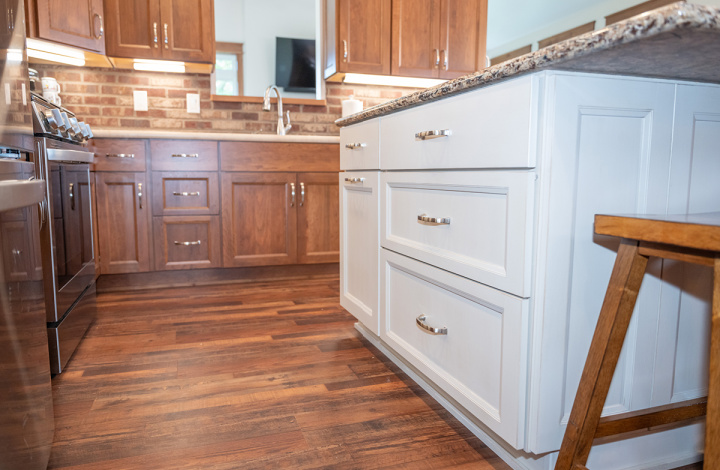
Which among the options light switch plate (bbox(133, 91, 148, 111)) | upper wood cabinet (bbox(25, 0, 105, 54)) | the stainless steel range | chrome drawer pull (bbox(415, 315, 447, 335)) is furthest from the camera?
light switch plate (bbox(133, 91, 148, 111))

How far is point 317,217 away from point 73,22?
167 centimetres

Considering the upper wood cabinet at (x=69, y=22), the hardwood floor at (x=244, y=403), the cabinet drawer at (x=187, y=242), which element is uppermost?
the upper wood cabinet at (x=69, y=22)

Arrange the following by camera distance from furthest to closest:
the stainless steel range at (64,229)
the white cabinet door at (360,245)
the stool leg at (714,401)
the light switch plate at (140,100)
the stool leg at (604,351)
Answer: the light switch plate at (140,100)
the white cabinet door at (360,245)
the stainless steel range at (64,229)
the stool leg at (604,351)
the stool leg at (714,401)

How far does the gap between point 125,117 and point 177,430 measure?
251cm

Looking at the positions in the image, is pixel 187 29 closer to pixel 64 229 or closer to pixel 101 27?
pixel 101 27

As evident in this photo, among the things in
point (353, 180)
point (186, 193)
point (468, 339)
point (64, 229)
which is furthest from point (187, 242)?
point (468, 339)

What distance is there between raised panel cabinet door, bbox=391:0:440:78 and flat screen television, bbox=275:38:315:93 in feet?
2.04

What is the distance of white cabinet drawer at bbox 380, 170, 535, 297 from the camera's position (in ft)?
3.33

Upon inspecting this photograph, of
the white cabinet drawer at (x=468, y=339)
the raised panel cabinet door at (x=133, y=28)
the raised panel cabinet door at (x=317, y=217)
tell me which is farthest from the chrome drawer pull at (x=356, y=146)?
the raised panel cabinet door at (x=133, y=28)

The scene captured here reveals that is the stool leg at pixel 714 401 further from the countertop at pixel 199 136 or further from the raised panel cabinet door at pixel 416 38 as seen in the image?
the raised panel cabinet door at pixel 416 38

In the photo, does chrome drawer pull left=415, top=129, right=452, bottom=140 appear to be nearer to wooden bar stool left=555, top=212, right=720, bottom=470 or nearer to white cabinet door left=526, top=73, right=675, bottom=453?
white cabinet door left=526, top=73, right=675, bottom=453

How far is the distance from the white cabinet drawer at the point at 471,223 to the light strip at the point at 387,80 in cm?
220

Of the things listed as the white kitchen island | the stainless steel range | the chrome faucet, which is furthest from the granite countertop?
the chrome faucet

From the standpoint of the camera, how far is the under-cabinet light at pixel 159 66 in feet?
10.4
